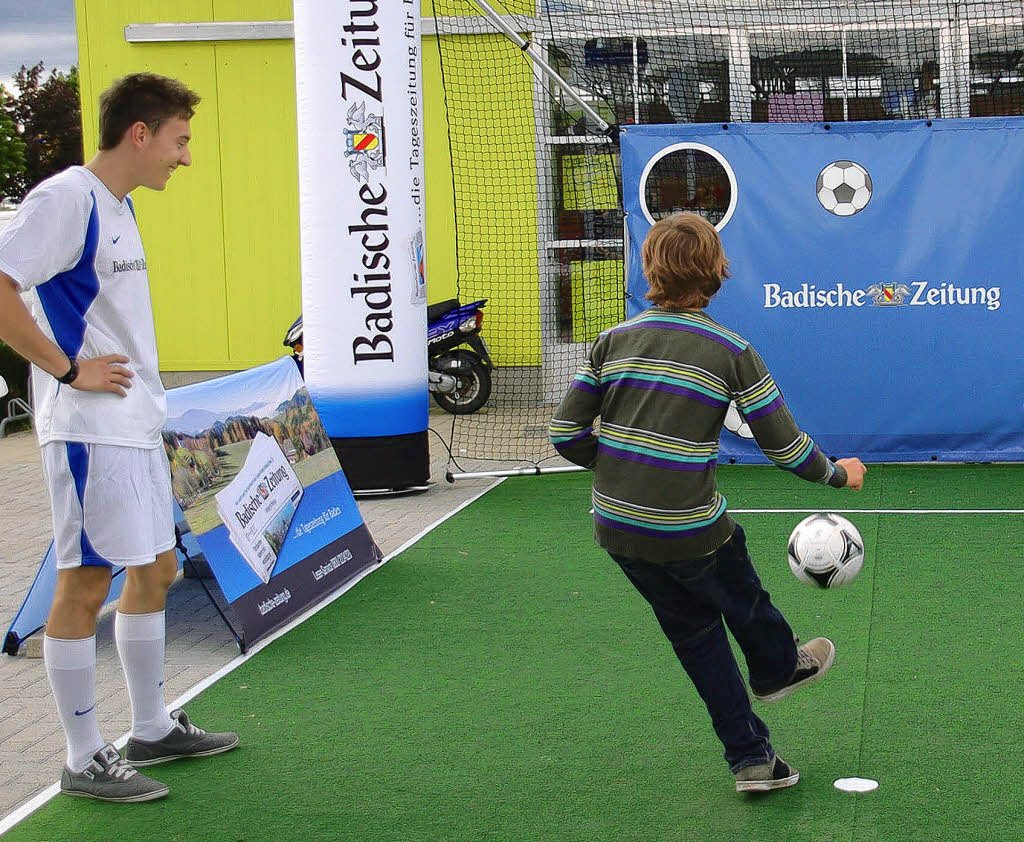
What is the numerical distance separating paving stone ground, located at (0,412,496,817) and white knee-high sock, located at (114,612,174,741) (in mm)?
320

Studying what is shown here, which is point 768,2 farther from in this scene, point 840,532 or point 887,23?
point 840,532

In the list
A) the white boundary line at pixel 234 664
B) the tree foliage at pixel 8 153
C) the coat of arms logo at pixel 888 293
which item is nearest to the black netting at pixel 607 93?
the coat of arms logo at pixel 888 293

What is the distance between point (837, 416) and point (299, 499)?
4.29 m

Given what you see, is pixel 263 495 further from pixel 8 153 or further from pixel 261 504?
pixel 8 153

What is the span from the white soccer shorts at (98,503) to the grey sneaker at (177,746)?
672mm

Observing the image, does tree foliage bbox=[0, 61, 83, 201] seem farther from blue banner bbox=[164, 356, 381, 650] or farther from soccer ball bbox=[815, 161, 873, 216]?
blue banner bbox=[164, 356, 381, 650]

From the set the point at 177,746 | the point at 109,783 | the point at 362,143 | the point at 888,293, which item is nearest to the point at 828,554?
the point at 177,746

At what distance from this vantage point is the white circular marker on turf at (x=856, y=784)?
359cm

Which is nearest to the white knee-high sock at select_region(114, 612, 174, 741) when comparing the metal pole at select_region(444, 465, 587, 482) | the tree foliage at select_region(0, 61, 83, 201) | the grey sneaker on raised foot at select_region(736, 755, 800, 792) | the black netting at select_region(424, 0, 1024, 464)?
the grey sneaker on raised foot at select_region(736, 755, 800, 792)

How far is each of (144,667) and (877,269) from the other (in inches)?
242

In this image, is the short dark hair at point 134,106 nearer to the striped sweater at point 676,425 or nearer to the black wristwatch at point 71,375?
the black wristwatch at point 71,375

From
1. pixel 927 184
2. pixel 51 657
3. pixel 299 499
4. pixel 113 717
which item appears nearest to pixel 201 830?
pixel 51 657

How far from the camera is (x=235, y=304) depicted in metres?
13.6

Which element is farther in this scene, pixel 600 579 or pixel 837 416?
pixel 837 416
